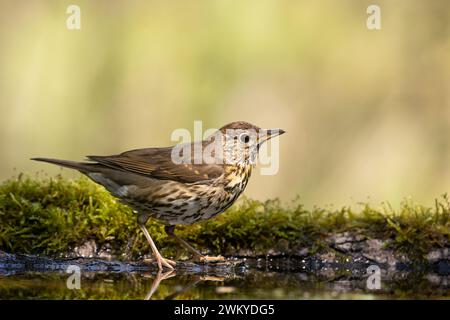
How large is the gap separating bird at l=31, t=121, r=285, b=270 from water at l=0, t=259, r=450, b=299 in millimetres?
415

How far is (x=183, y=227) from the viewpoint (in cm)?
662

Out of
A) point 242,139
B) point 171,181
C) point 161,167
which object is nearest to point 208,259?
point 171,181

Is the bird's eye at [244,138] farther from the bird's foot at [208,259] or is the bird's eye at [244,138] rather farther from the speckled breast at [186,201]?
the bird's foot at [208,259]

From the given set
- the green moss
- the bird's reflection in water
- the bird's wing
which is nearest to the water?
the bird's reflection in water

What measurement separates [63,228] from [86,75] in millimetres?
5451

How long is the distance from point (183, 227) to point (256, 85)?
487 centimetres

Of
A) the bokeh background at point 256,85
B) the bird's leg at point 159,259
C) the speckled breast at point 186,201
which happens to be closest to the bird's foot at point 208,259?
the bird's leg at point 159,259

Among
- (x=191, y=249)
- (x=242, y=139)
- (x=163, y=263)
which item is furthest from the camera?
(x=242, y=139)

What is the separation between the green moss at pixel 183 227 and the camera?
Result: 20.0 feet

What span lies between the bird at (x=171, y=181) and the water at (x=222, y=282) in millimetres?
415

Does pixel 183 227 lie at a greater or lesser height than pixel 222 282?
greater

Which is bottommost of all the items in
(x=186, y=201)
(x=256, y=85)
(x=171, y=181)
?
(x=186, y=201)

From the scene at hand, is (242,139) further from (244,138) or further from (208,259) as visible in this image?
(208,259)
